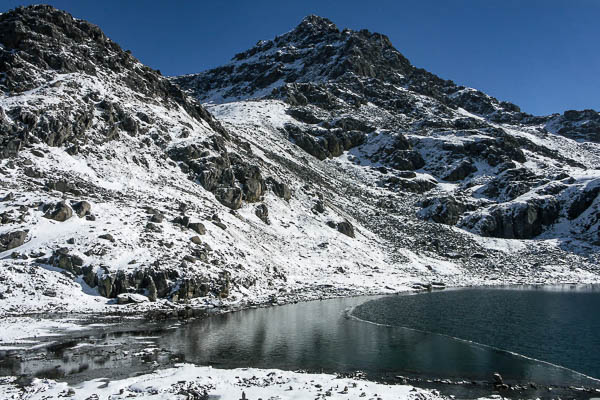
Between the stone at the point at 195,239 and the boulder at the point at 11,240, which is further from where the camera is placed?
the stone at the point at 195,239

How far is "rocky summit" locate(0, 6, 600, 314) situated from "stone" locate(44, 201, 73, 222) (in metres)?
0.16

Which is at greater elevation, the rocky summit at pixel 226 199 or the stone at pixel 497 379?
the rocky summit at pixel 226 199

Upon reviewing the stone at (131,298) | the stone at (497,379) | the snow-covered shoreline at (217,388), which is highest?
the stone at (131,298)

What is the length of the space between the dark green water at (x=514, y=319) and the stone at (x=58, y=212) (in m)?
35.4

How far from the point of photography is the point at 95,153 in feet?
214

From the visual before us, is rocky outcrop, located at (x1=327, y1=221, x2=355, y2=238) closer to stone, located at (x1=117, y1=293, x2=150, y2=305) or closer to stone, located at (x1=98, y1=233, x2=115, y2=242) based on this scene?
stone, located at (x1=98, y1=233, x2=115, y2=242)

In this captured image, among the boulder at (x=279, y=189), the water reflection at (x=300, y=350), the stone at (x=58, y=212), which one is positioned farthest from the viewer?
the boulder at (x=279, y=189)

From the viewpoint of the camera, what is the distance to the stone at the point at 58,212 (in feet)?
152

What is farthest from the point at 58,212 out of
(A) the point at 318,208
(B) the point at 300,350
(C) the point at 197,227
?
(A) the point at 318,208

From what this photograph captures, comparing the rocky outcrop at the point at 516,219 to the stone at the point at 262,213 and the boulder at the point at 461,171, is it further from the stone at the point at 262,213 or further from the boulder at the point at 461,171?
the stone at the point at 262,213

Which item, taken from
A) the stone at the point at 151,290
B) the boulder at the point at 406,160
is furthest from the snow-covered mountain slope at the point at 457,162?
the stone at the point at 151,290

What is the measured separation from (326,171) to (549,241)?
6358 cm

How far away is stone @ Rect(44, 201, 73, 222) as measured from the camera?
46.2 m

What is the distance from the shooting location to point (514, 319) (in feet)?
141
